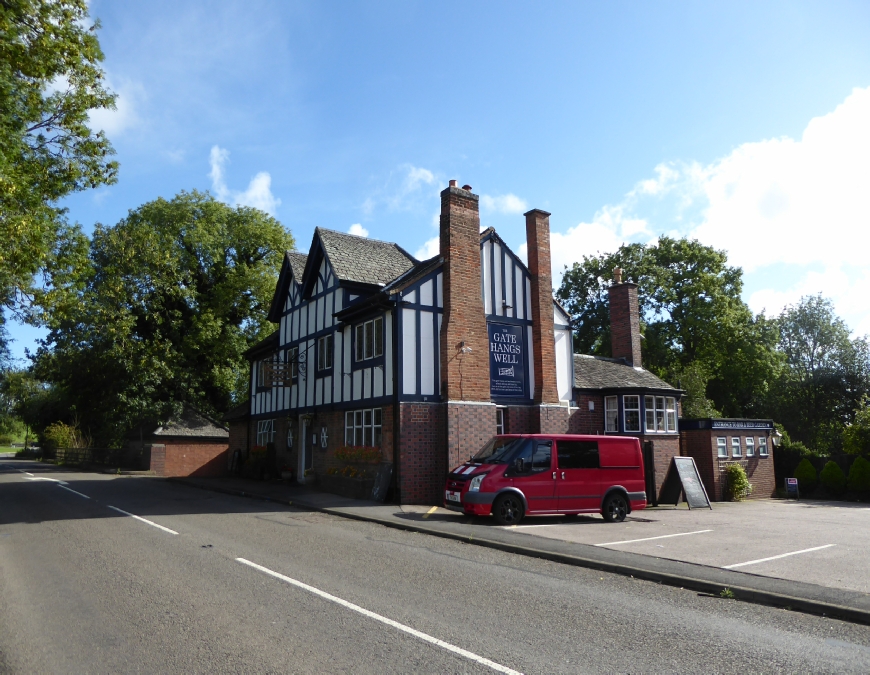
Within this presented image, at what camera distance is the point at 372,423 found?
20.2 m

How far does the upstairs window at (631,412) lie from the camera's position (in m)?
24.2

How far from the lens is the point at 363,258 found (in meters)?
24.1

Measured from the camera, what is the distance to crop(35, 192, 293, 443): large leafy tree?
35812mm

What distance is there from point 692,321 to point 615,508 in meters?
29.2

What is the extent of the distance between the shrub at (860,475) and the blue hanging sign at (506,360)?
1731cm

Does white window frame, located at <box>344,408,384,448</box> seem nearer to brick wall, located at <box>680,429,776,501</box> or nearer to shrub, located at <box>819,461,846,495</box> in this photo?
brick wall, located at <box>680,429,776,501</box>

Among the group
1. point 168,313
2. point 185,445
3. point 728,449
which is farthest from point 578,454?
point 168,313

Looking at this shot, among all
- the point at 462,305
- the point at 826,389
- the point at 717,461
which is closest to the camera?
the point at 462,305

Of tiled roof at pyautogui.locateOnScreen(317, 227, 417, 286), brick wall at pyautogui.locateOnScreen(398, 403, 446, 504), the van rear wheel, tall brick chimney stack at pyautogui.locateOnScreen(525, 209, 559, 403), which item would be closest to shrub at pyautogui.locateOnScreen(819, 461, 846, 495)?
tall brick chimney stack at pyautogui.locateOnScreen(525, 209, 559, 403)

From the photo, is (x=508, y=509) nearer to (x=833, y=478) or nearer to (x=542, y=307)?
(x=542, y=307)

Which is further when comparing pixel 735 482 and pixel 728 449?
pixel 728 449

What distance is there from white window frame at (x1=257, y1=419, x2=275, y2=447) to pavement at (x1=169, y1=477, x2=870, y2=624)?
7.62 meters

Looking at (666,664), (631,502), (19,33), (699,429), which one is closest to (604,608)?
(666,664)

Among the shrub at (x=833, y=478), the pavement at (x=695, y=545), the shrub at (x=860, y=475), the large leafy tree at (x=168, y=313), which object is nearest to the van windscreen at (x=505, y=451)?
the pavement at (x=695, y=545)
